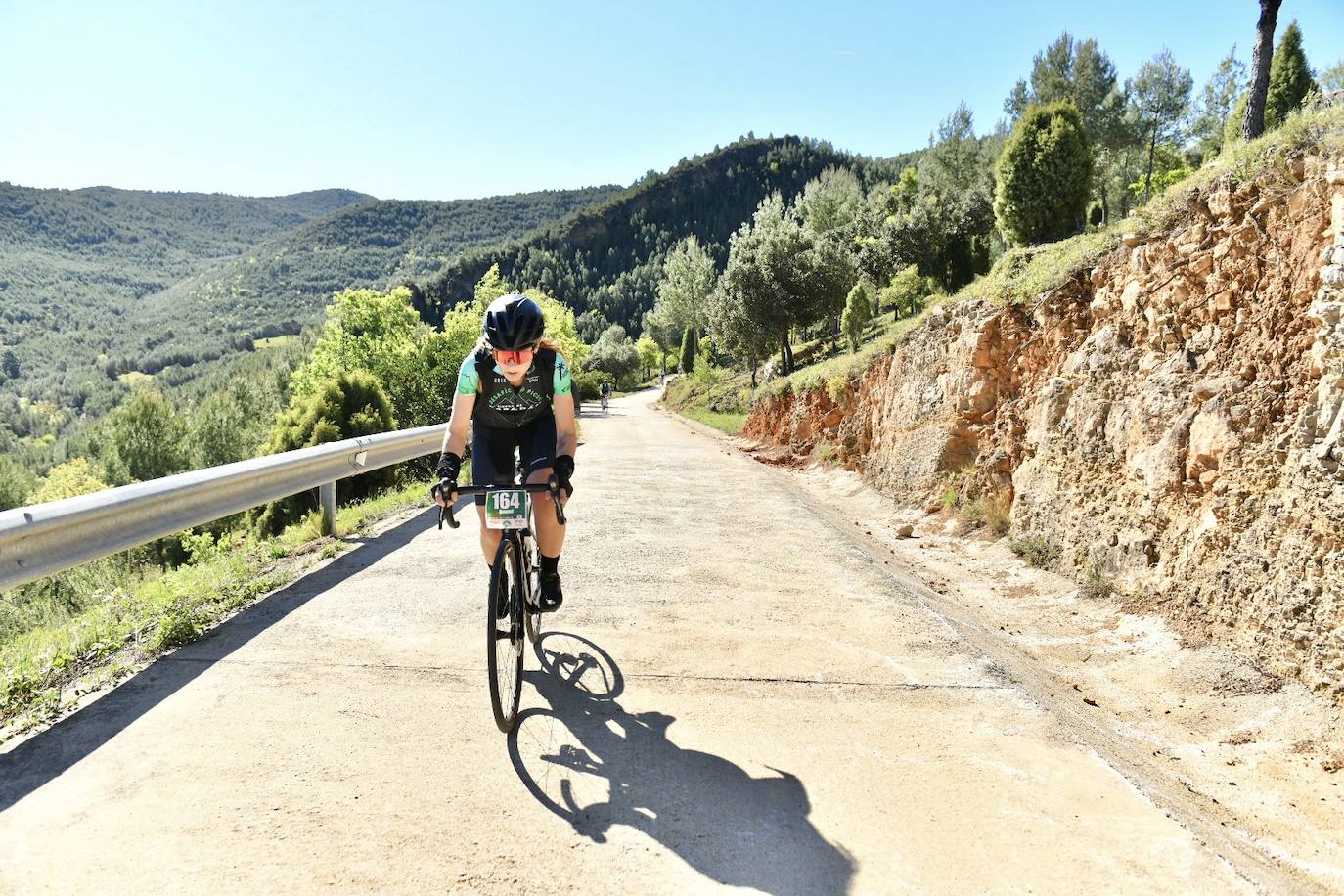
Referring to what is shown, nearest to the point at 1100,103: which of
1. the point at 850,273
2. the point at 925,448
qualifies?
the point at 850,273

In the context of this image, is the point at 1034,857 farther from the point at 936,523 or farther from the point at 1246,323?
the point at 936,523

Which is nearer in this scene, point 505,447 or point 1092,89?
point 505,447

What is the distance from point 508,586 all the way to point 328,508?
447 cm

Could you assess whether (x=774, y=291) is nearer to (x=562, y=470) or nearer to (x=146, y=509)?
(x=146, y=509)

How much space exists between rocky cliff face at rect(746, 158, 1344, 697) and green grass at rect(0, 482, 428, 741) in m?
6.58

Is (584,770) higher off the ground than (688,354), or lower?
lower

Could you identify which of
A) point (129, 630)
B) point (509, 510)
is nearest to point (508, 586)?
point (509, 510)

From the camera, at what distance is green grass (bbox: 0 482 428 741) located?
3.77 m

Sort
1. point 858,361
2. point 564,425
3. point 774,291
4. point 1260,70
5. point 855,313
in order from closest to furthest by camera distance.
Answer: point 564,425
point 1260,70
point 858,361
point 855,313
point 774,291

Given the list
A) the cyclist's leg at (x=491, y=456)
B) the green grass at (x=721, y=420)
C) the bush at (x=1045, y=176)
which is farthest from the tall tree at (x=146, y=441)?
the cyclist's leg at (x=491, y=456)

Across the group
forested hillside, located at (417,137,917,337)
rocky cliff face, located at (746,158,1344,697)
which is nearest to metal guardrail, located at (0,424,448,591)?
rocky cliff face, located at (746,158,1344,697)

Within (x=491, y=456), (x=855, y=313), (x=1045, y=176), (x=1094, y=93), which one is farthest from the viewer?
(x=1094, y=93)

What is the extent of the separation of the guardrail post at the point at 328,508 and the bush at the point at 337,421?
1056 centimetres

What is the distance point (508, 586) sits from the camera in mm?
3988
